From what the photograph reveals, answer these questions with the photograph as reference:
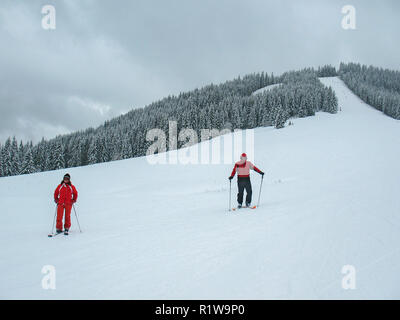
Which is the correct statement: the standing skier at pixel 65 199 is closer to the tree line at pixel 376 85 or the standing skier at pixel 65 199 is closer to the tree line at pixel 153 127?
the tree line at pixel 153 127

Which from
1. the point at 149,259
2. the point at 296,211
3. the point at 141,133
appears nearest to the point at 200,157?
the point at 296,211

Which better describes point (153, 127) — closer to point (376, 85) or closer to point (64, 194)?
point (64, 194)

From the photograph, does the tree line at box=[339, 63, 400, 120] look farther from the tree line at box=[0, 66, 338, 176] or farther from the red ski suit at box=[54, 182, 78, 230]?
the red ski suit at box=[54, 182, 78, 230]

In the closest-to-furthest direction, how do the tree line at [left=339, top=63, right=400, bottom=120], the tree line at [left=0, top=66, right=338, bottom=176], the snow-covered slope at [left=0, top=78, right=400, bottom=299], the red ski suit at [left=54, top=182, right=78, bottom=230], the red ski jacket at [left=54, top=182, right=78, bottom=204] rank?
the snow-covered slope at [left=0, top=78, right=400, bottom=299], the red ski suit at [left=54, top=182, right=78, bottom=230], the red ski jacket at [left=54, top=182, right=78, bottom=204], the tree line at [left=0, top=66, right=338, bottom=176], the tree line at [left=339, top=63, right=400, bottom=120]

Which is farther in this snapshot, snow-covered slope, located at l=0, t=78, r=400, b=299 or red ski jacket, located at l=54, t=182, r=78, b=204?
red ski jacket, located at l=54, t=182, r=78, b=204

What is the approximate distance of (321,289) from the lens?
3.51 metres

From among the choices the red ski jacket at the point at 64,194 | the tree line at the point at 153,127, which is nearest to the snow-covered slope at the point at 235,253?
the red ski jacket at the point at 64,194

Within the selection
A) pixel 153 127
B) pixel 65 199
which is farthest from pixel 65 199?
pixel 153 127

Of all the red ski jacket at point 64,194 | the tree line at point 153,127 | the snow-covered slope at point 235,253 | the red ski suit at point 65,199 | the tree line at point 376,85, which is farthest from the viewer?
the tree line at point 376,85

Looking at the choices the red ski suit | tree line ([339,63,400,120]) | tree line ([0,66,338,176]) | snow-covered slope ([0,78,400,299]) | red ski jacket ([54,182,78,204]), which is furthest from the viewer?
tree line ([339,63,400,120])

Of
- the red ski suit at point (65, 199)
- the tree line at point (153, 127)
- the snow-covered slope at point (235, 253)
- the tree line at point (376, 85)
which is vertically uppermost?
Result: the tree line at point (376, 85)

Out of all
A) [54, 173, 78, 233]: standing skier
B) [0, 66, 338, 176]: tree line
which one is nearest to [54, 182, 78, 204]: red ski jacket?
[54, 173, 78, 233]: standing skier
